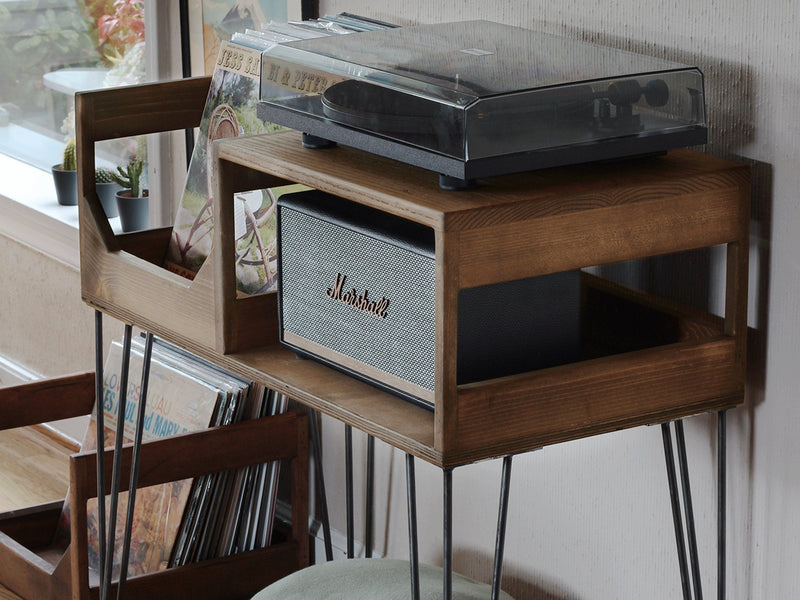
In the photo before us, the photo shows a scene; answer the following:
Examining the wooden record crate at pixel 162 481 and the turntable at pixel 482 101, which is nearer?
the turntable at pixel 482 101

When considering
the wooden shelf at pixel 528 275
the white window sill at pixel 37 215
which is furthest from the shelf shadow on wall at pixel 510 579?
the white window sill at pixel 37 215

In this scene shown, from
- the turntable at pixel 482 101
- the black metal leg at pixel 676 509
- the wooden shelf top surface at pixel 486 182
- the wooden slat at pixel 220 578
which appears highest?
the turntable at pixel 482 101

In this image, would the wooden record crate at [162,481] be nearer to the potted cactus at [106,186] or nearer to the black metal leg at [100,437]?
the black metal leg at [100,437]

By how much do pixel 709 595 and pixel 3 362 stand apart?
2199mm

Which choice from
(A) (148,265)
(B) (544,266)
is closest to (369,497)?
(A) (148,265)

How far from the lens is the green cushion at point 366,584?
1783mm

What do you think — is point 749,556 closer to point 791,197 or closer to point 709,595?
point 709,595

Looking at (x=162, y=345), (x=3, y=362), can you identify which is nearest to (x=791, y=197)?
(x=162, y=345)

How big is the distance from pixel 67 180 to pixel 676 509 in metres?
2.00

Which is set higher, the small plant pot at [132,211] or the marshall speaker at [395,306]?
the marshall speaker at [395,306]

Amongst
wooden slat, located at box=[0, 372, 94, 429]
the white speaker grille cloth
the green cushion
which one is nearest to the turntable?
the white speaker grille cloth

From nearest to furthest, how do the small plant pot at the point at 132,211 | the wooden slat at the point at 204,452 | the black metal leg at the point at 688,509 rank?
the black metal leg at the point at 688,509 → the wooden slat at the point at 204,452 → the small plant pot at the point at 132,211

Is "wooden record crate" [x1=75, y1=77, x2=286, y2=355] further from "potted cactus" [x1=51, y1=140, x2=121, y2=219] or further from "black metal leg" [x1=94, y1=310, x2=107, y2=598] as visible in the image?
"potted cactus" [x1=51, y1=140, x2=121, y2=219]

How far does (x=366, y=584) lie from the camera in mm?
1831
